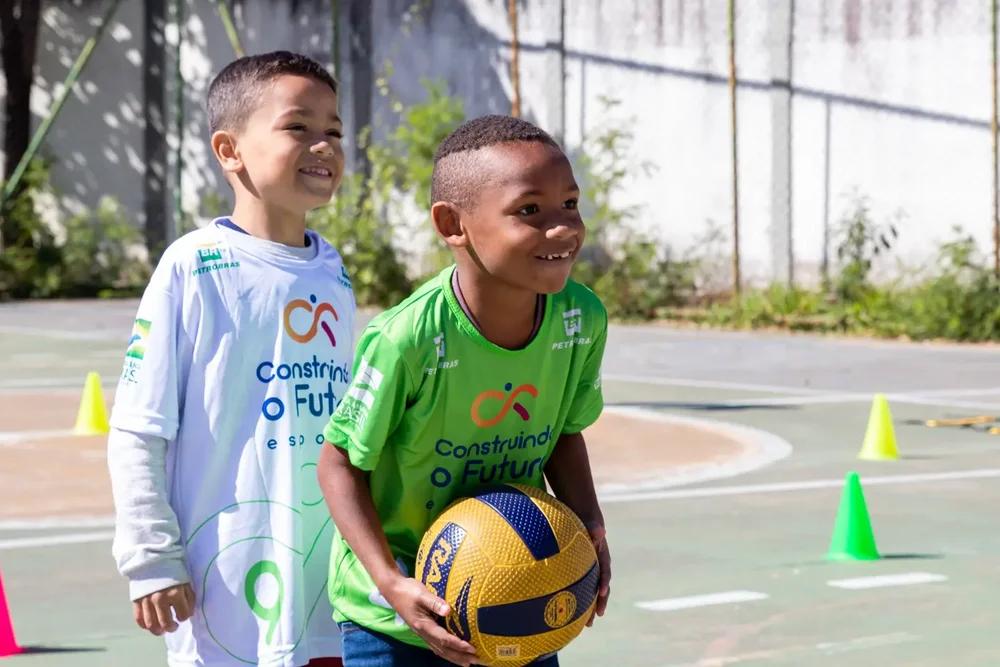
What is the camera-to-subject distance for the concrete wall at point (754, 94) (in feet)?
78.0

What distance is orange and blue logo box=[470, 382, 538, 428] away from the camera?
3838mm

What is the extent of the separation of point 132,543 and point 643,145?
78.5 ft

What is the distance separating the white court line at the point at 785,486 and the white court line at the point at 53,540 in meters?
2.79

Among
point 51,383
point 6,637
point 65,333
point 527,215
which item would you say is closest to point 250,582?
point 527,215

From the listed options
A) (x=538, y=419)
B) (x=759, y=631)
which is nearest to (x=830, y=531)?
(x=759, y=631)

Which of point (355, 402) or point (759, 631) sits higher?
point (355, 402)

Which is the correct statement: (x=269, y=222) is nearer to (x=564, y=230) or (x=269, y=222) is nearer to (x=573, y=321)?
(x=573, y=321)

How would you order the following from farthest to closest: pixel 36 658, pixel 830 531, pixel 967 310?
1. pixel 967 310
2. pixel 830 531
3. pixel 36 658

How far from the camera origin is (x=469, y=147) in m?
3.80

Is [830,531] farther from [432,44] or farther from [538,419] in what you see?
[432,44]

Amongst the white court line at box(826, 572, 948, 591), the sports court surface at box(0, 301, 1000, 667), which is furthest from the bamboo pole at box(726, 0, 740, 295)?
the white court line at box(826, 572, 948, 591)

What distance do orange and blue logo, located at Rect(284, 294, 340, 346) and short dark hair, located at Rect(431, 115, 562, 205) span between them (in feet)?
1.92

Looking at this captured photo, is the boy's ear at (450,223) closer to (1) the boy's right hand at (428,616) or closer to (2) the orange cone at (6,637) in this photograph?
(1) the boy's right hand at (428,616)

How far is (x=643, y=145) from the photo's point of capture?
90.5ft
